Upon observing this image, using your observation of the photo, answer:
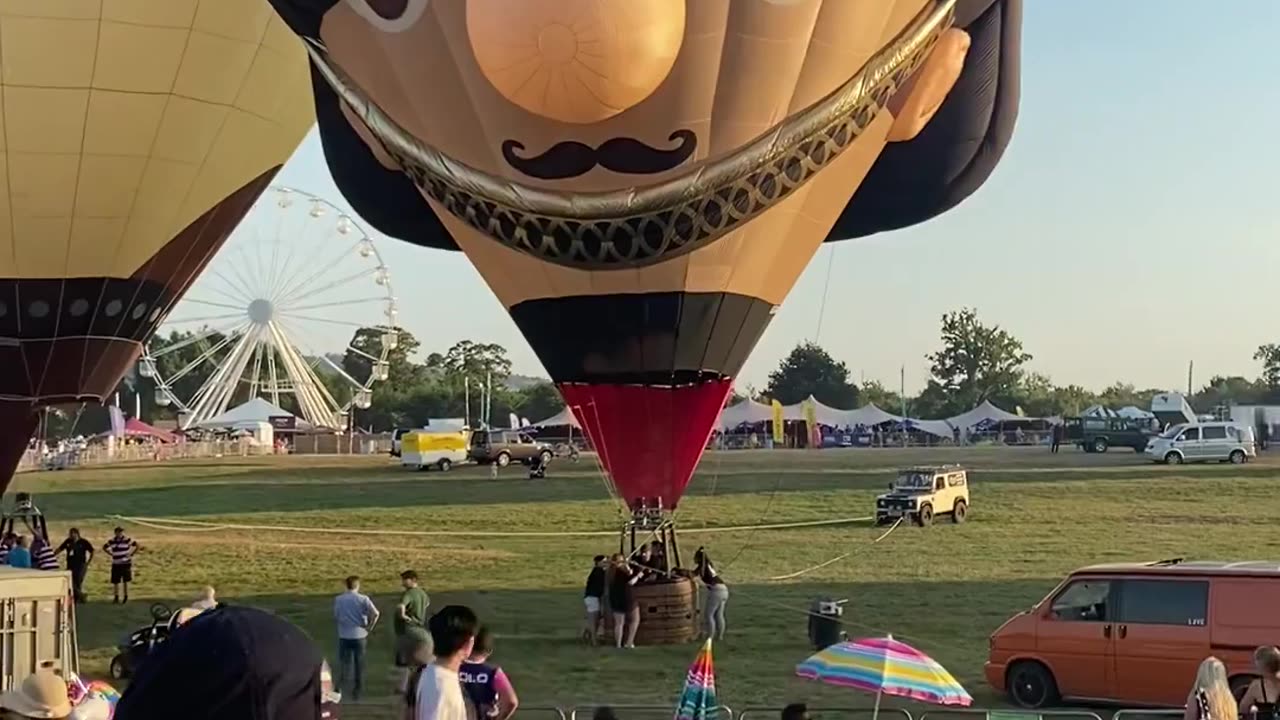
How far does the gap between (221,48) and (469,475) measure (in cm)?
2164

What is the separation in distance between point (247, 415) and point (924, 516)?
1695 inches

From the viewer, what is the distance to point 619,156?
991cm

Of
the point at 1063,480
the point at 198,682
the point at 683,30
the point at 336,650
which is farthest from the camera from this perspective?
the point at 1063,480

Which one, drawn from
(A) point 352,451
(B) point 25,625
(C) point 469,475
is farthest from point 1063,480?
(A) point 352,451

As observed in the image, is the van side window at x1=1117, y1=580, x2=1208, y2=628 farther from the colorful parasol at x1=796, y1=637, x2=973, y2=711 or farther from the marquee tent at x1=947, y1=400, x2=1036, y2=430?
the marquee tent at x1=947, y1=400, x2=1036, y2=430

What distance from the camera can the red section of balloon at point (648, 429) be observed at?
1086cm

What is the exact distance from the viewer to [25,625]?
8.21m

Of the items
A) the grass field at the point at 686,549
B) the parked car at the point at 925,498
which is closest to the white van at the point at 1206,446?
the grass field at the point at 686,549

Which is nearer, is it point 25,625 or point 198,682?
point 198,682

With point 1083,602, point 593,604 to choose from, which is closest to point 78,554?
point 593,604

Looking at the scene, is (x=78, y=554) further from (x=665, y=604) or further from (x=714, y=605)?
(x=714, y=605)

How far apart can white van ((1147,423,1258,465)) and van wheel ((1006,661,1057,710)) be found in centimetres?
2660

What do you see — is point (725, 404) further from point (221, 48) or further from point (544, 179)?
point (221, 48)

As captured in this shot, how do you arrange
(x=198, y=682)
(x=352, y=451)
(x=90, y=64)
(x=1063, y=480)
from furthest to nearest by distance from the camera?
1. (x=352, y=451)
2. (x=1063, y=480)
3. (x=90, y=64)
4. (x=198, y=682)
